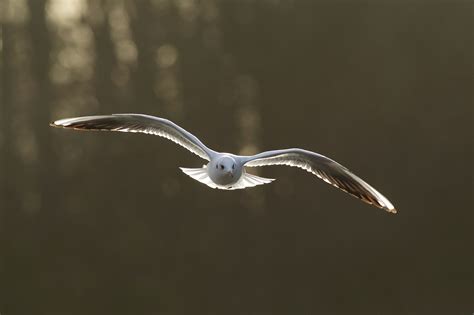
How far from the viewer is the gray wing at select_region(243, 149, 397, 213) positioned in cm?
236

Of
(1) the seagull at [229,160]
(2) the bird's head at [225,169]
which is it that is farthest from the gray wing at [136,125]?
(2) the bird's head at [225,169]

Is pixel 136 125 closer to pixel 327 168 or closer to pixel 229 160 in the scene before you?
pixel 229 160

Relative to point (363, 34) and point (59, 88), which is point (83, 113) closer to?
point (59, 88)

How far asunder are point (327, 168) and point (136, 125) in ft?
2.21

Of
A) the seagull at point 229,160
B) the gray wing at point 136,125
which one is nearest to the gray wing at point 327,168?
the seagull at point 229,160

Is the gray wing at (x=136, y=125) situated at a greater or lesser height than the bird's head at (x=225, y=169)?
greater

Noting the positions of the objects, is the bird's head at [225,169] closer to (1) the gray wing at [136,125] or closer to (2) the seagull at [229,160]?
(2) the seagull at [229,160]

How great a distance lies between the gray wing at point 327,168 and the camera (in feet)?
7.73

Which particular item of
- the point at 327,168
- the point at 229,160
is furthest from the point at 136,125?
the point at 327,168

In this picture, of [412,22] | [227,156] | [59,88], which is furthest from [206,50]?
[227,156]

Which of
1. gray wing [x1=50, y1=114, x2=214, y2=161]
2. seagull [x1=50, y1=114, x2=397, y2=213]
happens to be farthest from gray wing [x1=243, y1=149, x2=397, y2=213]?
gray wing [x1=50, y1=114, x2=214, y2=161]

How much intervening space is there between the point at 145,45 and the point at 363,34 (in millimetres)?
1272

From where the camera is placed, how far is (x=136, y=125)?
8.11 ft

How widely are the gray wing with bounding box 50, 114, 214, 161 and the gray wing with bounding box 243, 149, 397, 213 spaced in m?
0.20
